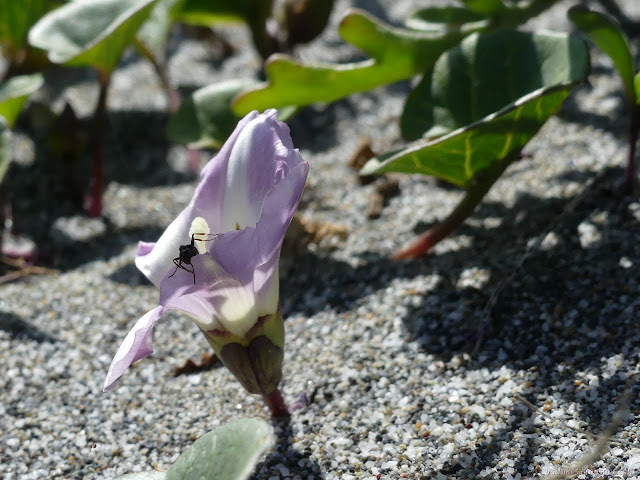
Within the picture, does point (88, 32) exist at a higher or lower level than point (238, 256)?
lower

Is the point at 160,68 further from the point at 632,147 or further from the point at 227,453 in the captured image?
the point at 227,453

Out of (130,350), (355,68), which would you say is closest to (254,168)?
(130,350)

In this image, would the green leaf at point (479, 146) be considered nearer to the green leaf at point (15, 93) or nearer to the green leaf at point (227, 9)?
the green leaf at point (15, 93)

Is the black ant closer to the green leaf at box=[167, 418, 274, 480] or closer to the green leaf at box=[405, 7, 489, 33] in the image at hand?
the green leaf at box=[167, 418, 274, 480]

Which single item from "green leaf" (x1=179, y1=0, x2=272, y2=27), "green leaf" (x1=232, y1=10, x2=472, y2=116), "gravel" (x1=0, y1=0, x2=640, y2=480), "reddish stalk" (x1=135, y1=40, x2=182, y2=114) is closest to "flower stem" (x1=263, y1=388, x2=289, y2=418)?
"gravel" (x1=0, y1=0, x2=640, y2=480)

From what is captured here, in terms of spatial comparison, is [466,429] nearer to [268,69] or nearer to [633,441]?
[633,441]

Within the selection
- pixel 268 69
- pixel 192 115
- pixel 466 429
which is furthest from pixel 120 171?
pixel 466 429
